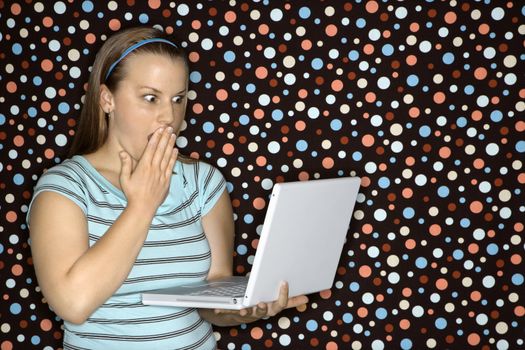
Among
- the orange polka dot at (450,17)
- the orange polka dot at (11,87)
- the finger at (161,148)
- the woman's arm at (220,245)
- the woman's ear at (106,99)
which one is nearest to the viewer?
the finger at (161,148)

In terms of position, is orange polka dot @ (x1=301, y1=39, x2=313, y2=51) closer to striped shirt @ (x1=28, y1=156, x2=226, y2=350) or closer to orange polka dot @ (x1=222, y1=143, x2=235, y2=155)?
orange polka dot @ (x1=222, y1=143, x2=235, y2=155)

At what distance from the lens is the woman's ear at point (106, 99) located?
1358mm

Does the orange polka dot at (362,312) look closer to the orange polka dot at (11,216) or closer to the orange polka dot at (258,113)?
the orange polka dot at (258,113)

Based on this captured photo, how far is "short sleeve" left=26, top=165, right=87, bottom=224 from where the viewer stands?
1226mm

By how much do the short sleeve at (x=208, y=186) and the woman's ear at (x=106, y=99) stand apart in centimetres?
29

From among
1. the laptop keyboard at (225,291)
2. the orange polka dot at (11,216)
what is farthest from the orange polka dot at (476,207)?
the orange polka dot at (11,216)

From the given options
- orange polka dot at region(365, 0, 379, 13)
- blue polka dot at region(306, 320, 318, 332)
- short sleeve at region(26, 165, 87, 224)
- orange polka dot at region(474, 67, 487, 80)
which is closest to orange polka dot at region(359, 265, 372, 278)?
blue polka dot at region(306, 320, 318, 332)

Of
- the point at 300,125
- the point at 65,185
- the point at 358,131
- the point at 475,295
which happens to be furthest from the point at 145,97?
the point at 475,295

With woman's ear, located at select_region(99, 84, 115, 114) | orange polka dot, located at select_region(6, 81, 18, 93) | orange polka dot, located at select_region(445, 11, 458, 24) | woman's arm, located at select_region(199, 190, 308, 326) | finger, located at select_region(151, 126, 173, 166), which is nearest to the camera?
finger, located at select_region(151, 126, 173, 166)

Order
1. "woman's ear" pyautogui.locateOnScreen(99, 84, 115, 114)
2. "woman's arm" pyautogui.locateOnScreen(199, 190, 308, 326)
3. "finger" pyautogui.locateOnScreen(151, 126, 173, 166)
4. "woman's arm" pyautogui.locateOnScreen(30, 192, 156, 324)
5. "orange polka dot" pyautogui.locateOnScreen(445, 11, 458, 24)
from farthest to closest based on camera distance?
"orange polka dot" pyautogui.locateOnScreen(445, 11, 458, 24) → "woman's arm" pyautogui.locateOnScreen(199, 190, 308, 326) → "woman's ear" pyautogui.locateOnScreen(99, 84, 115, 114) → "finger" pyautogui.locateOnScreen(151, 126, 173, 166) → "woman's arm" pyautogui.locateOnScreen(30, 192, 156, 324)

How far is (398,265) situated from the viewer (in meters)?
1.77

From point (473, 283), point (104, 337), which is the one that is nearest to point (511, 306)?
point (473, 283)

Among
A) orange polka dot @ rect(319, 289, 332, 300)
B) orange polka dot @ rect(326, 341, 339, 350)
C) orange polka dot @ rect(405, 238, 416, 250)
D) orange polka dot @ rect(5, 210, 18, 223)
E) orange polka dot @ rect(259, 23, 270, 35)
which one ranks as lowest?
orange polka dot @ rect(326, 341, 339, 350)

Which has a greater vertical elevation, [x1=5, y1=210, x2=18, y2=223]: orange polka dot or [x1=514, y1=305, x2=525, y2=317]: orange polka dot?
[x1=5, y1=210, x2=18, y2=223]: orange polka dot
